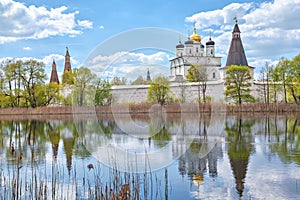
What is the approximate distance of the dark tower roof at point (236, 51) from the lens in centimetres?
5750

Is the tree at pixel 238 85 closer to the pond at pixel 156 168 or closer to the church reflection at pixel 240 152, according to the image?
the church reflection at pixel 240 152

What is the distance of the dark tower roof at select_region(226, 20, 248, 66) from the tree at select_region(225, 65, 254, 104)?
13763mm

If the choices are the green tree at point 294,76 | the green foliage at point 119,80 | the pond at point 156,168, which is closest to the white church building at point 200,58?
the green foliage at point 119,80

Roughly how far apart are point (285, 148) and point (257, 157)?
201cm

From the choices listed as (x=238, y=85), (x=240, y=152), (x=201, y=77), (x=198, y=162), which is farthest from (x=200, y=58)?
(x=198, y=162)

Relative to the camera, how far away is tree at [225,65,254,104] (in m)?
42.5

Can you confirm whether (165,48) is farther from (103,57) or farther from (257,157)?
(257,157)

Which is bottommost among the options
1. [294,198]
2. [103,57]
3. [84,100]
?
[294,198]

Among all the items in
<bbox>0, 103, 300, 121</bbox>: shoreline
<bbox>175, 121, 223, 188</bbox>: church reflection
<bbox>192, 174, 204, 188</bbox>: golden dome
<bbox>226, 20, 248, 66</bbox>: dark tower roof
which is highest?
<bbox>226, 20, 248, 66</bbox>: dark tower roof

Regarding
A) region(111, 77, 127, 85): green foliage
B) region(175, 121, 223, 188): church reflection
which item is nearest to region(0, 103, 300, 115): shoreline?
region(111, 77, 127, 85): green foliage

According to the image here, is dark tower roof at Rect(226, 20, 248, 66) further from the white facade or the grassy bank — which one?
the grassy bank

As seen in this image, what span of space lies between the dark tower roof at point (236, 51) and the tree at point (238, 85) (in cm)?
1376

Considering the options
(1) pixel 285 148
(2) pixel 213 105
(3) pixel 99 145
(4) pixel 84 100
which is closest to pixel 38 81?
(2) pixel 213 105

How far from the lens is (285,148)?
12945mm
